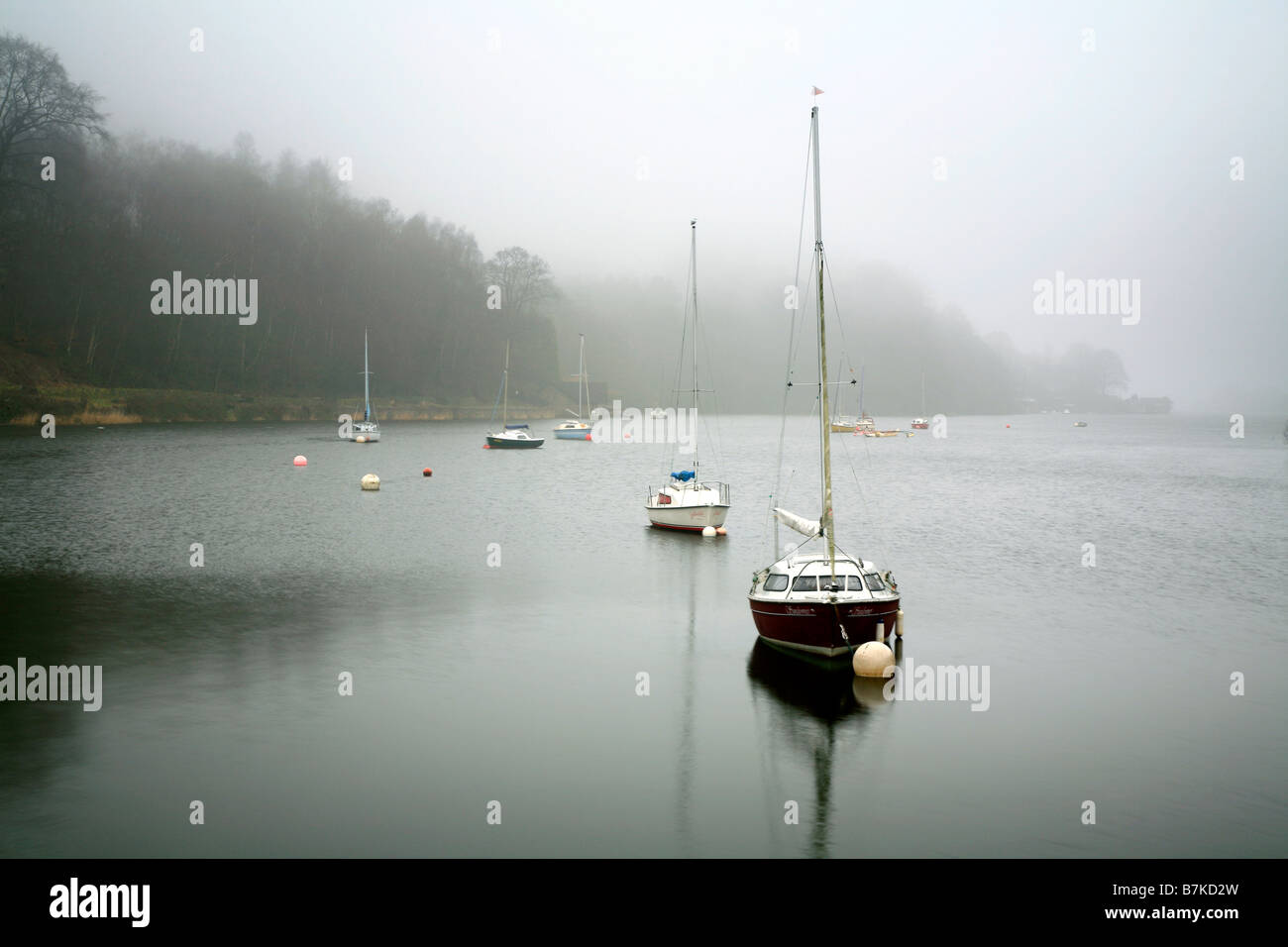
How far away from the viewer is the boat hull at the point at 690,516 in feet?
165

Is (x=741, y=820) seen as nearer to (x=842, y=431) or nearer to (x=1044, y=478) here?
(x=1044, y=478)

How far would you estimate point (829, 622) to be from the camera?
2533cm

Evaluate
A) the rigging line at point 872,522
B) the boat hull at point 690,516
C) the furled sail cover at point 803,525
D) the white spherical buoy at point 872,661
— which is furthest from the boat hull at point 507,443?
the white spherical buoy at point 872,661

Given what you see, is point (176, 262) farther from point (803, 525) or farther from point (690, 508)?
point (803, 525)

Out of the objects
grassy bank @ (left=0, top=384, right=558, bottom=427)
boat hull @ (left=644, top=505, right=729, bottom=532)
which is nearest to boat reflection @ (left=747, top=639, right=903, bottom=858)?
boat hull @ (left=644, top=505, right=729, bottom=532)

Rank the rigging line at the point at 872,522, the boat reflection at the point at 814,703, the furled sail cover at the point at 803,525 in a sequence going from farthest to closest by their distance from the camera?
the rigging line at the point at 872,522 < the furled sail cover at the point at 803,525 < the boat reflection at the point at 814,703

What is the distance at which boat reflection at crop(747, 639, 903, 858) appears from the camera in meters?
19.7

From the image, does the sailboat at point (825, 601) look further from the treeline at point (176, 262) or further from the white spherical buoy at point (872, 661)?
the treeline at point (176, 262)

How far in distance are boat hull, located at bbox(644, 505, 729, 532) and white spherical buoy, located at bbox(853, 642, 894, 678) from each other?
2544 cm

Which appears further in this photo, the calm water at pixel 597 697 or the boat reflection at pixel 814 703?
the boat reflection at pixel 814 703

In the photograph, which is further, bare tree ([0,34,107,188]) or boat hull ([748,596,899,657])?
bare tree ([0,34,107,188])

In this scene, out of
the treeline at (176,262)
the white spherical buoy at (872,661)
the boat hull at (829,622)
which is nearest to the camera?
the white spherical buoy at (872,661)

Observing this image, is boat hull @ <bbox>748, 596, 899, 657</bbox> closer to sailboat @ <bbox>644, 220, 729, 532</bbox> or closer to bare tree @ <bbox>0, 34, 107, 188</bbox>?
sailboat @ <bbox>644, 220, 729, 532</bbox>

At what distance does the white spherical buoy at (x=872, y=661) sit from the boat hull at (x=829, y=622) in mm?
599
